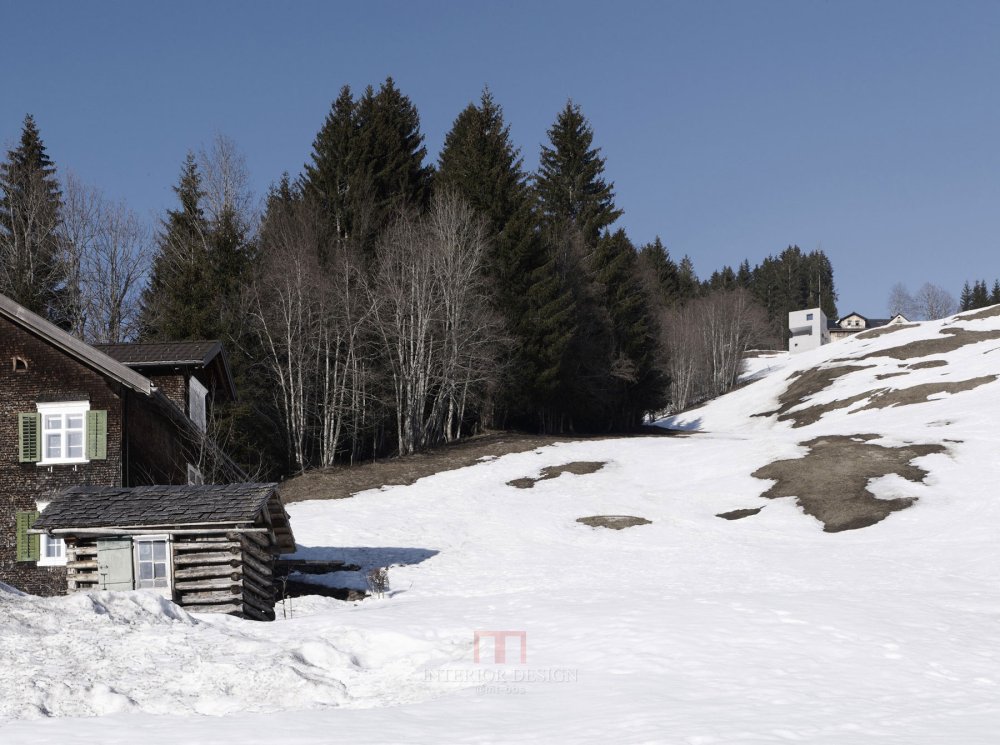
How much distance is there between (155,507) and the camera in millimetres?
24781

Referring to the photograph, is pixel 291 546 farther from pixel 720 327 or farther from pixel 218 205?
pixel 720 327

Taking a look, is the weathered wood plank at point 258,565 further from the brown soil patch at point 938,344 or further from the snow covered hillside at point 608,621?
the brown soil patch at point 938,344

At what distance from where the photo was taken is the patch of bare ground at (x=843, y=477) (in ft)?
132

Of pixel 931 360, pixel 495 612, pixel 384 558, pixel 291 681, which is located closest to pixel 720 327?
pixel 931 360

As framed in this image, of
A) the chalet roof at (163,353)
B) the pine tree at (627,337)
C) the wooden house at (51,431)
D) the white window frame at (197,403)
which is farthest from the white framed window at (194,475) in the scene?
the pine tree at (627,337)

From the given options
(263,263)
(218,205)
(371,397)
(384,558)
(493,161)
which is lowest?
(384,558)

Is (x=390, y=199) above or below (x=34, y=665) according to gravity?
above

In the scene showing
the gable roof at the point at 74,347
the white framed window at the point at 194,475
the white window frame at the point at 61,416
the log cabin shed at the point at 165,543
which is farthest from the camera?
the white framed window at the point at 194,475

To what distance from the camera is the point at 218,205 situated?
5709 centimetres

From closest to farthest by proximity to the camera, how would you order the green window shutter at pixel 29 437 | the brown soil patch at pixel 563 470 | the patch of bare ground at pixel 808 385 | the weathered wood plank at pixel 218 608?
1. the weathered wood plank at pixel 218 608
2. the green window shutter at pixel 29 437
3. the brown soil patch at pixel 563 470
4. the patch of bare ground at pixel 808 385

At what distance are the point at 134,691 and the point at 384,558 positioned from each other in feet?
70.6

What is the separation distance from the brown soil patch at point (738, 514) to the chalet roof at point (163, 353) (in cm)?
2237

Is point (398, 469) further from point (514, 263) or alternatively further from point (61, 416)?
point (61, 416)

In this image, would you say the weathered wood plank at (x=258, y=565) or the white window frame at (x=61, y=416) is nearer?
the weathered wood plank at (x=258, y=565)
